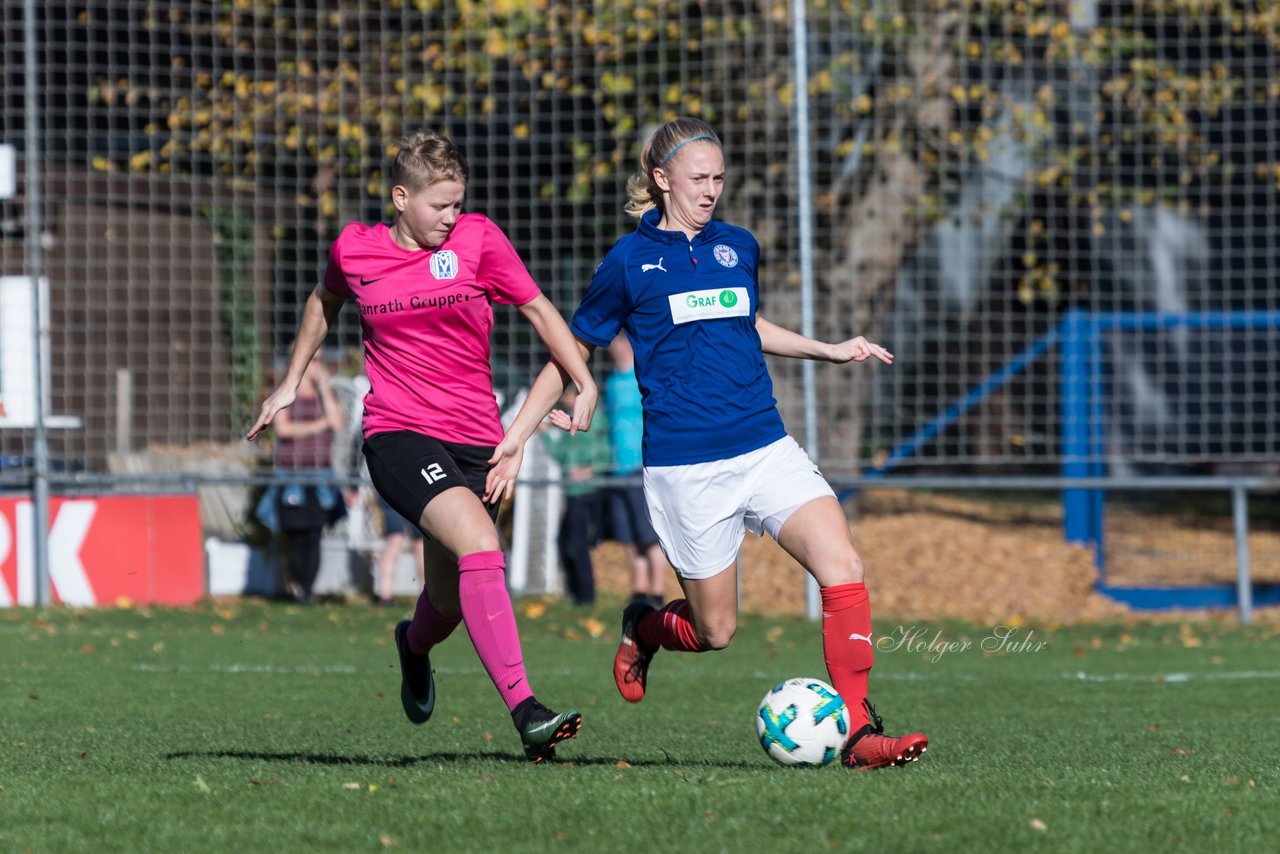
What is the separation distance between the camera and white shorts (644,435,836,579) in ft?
18.8

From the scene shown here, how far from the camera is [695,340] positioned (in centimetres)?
Result: 579

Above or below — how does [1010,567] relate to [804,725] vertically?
below

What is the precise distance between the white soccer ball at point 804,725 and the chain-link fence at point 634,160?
27.7 feet

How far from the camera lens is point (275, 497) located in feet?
45.2

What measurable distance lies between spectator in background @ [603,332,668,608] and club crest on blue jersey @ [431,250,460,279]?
6.76 m

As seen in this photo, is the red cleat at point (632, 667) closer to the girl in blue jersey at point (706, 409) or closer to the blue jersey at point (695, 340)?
the girl in blue jersey at point (706, 409)

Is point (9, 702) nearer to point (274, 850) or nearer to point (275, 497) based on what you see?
point (274, 850)

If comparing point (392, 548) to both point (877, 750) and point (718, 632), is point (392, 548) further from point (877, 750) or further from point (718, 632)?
point (877, 750)

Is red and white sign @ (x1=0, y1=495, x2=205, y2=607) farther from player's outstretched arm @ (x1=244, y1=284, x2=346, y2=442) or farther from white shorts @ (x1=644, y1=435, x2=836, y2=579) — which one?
Result: white shorts @ (x1=644, y1=435, x2=836, y2=579)

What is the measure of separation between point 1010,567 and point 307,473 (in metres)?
5.84

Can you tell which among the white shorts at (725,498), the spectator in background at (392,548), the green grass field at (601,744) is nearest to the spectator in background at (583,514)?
the green grass field at (601,744)

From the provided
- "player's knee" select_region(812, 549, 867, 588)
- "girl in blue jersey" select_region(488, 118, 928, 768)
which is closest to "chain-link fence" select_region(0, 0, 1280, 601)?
"girl in blue jersey" select_region(488, 118, 928, 768)

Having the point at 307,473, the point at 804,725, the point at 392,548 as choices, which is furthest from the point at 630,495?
the point at 804,725

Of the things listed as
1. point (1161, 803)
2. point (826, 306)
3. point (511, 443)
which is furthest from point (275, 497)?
point (1161, 803)
